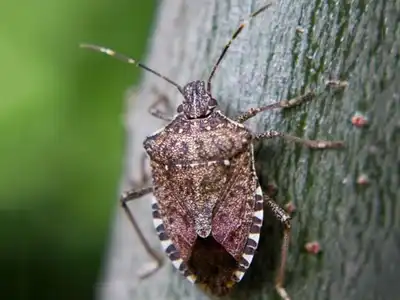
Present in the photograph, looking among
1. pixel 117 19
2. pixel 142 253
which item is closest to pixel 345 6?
pixel 142 253

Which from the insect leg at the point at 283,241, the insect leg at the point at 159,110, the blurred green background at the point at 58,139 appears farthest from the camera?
the blurred green background at the point at 58,139

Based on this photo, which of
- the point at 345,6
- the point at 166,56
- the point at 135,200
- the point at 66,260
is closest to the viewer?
the point at 345,6

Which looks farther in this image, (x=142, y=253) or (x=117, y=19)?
(x=117, y=19)

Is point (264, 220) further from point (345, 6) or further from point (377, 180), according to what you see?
point (345, 6)

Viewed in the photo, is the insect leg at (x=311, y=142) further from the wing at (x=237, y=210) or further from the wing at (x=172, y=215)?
the wing at (x=172, y=215)

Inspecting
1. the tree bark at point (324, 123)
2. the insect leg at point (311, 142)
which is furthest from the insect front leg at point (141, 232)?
the insect leg at point (311, 142)

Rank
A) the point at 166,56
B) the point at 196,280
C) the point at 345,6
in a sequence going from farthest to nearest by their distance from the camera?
the point at 166,56, the point at 196,280, the point at 345,6

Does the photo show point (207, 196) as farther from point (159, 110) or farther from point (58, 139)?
point (58, 139)
